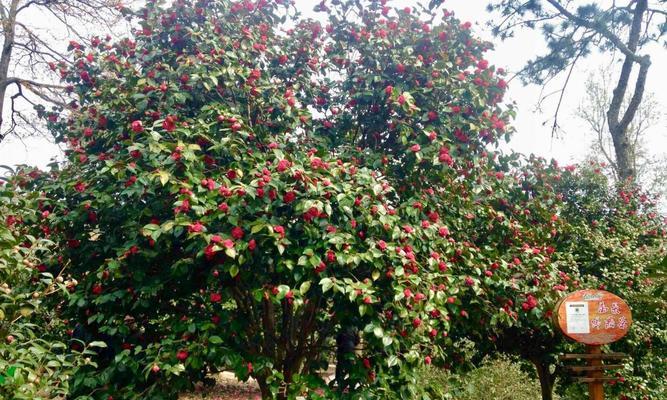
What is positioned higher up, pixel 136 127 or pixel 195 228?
pixel 136 127

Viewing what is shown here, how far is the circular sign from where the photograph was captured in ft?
11.5

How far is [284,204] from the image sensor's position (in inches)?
111

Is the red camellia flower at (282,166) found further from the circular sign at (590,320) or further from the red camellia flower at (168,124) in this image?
Answer: the circular sign at (590,320)

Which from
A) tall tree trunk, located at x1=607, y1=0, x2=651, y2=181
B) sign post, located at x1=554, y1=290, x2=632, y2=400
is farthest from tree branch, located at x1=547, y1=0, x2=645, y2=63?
sign post, located at x1=554, y1=290, x2=632, y2=400

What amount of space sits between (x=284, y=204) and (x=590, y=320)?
2242 mm

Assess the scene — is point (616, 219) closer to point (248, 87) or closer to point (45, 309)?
point (248, 87)

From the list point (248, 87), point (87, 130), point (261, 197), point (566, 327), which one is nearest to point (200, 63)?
point (248, 87)

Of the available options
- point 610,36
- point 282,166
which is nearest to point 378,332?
point 282,166

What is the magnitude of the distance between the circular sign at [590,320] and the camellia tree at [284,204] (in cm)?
Answer: 26

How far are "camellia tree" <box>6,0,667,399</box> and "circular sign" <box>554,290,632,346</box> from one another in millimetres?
255

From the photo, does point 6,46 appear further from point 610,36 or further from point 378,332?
point 610,36

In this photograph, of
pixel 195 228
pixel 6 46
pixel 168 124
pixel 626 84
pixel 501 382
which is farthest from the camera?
pixel 626 84

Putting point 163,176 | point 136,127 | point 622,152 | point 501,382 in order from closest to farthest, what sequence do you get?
1. point 163,176
2. point 136,127
3. point 501,382
4. point 622,152

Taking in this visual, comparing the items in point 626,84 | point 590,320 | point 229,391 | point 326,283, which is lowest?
point 229,391
